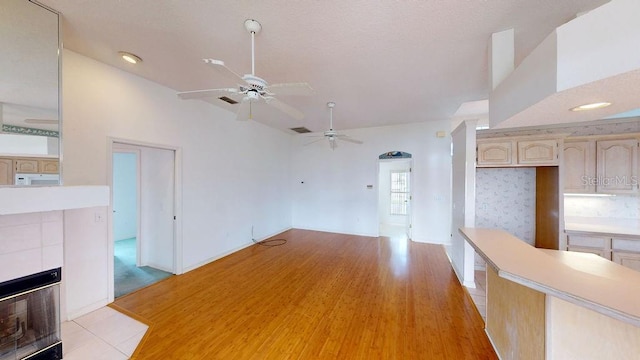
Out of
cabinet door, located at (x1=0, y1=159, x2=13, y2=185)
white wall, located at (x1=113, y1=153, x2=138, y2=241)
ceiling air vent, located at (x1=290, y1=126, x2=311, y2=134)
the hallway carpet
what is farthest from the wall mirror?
ceiling air vent, located at (x1=290, y1=126, x2=311, y2=134)

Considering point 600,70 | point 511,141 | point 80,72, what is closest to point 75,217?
point 80,72

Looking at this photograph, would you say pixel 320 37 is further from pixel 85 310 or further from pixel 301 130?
pixel 301 130

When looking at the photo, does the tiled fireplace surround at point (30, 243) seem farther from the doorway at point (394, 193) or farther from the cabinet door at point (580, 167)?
the doorway at point (394, 193)

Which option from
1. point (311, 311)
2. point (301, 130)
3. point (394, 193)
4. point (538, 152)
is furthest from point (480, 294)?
point (301, 130)

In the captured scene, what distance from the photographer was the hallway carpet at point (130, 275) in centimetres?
302

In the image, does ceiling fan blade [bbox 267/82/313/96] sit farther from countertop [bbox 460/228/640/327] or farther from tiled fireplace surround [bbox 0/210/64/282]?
tiled fireplace surround [bbox 0/210/64/282]

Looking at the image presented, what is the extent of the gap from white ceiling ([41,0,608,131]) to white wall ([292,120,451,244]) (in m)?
2.18

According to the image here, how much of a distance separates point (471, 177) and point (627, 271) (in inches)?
69.4

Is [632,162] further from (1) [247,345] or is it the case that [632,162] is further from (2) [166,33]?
(2) [166,33]

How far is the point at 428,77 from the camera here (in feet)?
9.47

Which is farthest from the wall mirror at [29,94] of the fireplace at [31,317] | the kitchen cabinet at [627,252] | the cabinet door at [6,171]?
the kitchen cabinet at [627,252]

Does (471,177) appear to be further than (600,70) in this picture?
Yes

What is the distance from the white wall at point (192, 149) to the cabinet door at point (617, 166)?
601 centimetres

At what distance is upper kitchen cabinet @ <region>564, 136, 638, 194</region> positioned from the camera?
9.22 ft
